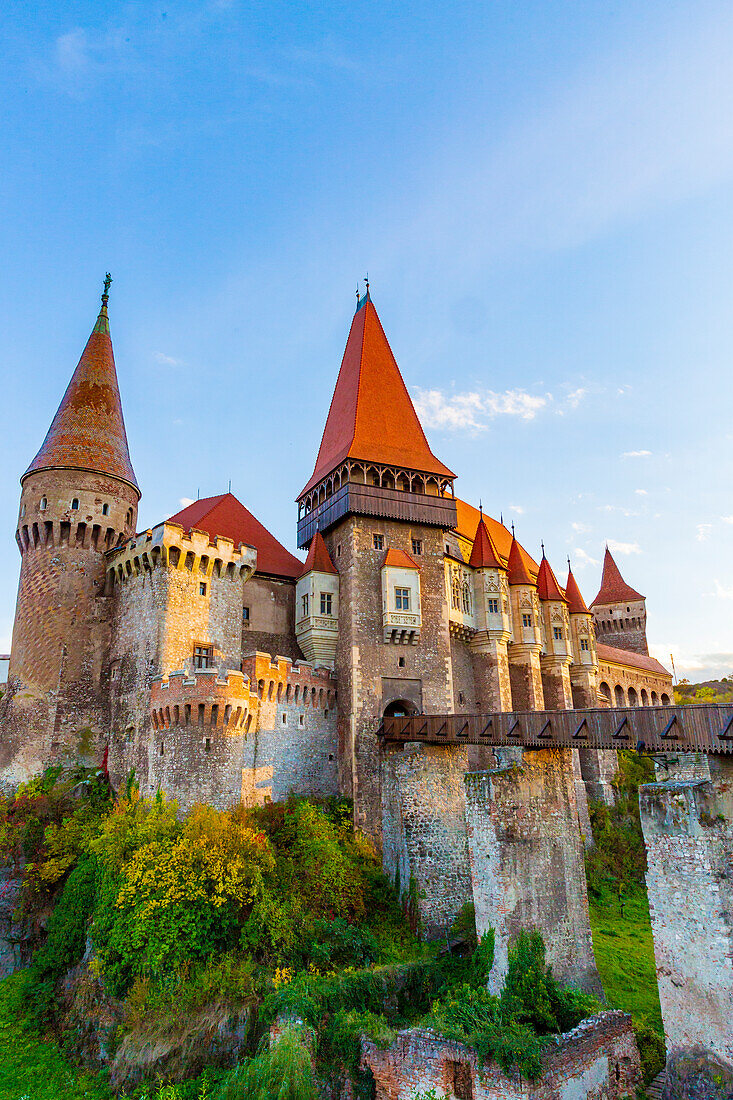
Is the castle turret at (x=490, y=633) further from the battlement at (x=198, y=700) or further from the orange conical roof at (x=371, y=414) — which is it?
the battlement at (x=198, y=700)

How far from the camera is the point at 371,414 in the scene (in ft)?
108

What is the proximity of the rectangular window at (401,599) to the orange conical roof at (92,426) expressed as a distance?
11917mm

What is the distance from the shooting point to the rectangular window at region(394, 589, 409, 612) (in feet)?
94.4

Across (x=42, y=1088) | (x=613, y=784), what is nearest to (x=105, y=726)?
(x=42, y=1088)

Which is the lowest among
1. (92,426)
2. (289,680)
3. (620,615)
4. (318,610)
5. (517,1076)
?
(517,1076)

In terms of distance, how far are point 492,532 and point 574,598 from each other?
618 cm

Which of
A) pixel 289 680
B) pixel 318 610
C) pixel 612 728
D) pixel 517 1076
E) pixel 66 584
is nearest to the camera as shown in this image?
pixel 517 1076

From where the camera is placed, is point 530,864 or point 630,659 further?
point 630,659

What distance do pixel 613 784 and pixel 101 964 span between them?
2685 centimetres

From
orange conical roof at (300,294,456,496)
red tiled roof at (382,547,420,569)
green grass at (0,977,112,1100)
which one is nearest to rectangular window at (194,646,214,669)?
red tiled roof at (382,547,420,569)

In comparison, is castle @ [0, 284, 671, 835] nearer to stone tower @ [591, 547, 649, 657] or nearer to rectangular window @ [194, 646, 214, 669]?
rectangular window @ [194, 646, 214, 669]

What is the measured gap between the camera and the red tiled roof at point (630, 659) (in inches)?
2002

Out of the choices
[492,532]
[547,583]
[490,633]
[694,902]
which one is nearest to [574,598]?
[547,583]

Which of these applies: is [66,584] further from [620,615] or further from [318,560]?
[620,615]
